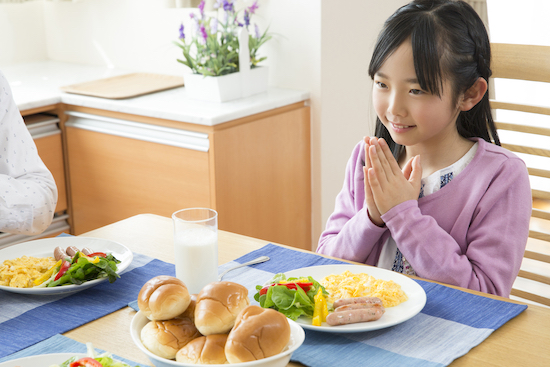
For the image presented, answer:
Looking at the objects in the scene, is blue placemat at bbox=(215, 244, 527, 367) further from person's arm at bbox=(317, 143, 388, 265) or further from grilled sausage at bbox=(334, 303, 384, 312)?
person's arm at bbox=(317, 143, 388, 265)

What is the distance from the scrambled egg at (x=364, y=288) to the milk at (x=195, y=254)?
0.59 feet

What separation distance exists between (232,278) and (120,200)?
57.8 inches

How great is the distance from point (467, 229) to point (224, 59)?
133cm

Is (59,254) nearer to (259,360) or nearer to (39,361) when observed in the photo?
(39,361)

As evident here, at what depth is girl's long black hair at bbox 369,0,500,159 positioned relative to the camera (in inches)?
42.6

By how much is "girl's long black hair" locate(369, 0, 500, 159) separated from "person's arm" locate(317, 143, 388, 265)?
250 mm

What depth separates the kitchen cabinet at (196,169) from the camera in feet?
7.09

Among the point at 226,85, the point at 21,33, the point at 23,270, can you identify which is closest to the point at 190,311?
the point at 23,270

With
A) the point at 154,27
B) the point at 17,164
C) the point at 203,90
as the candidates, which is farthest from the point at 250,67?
the point at 17,164

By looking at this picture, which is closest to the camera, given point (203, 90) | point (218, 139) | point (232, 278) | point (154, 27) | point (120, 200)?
point (232, 278)

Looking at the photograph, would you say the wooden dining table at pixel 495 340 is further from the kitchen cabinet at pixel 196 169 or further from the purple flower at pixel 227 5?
the purple flower at pixel 227 5

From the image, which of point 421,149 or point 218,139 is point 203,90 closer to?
point 218,139

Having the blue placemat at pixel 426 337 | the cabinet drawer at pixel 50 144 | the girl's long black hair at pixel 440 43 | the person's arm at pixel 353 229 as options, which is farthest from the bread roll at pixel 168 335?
the cabinet drawer at pixel 50 144

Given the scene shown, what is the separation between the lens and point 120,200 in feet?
7.98
